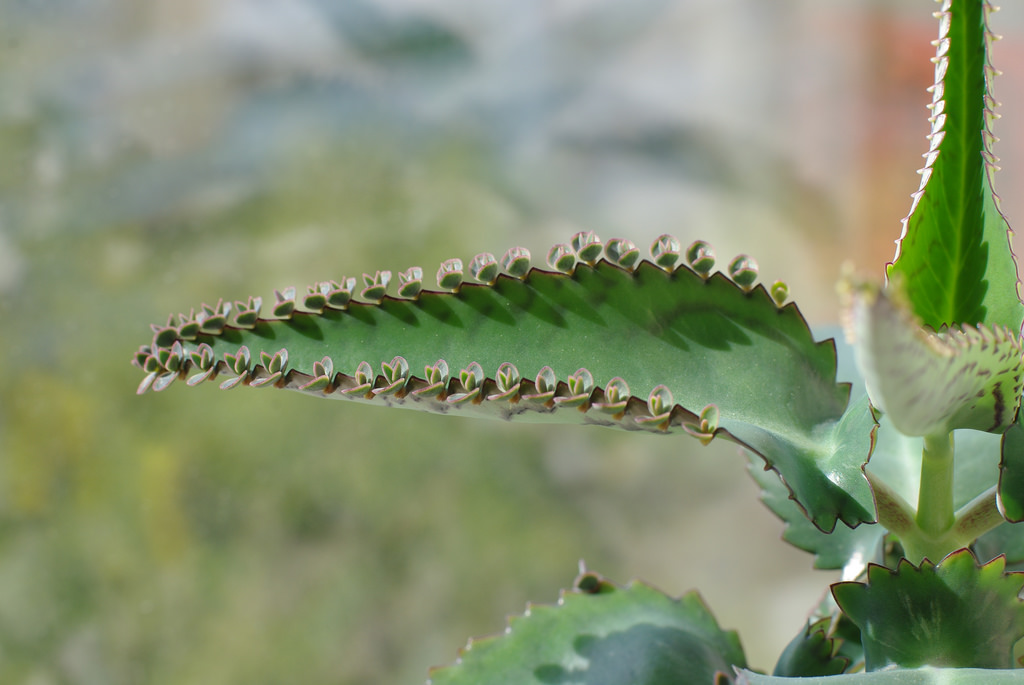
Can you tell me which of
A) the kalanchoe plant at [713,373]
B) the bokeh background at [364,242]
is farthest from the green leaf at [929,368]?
the bokeh background at [364,242]

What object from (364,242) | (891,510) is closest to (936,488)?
(891,510)

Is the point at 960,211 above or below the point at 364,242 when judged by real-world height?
below

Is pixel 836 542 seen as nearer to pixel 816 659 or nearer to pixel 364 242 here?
pixel 816 659

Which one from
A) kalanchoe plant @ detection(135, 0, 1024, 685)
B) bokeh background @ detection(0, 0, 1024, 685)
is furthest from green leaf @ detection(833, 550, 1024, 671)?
bokeh background @ detection(0, 0, 1024, 685)

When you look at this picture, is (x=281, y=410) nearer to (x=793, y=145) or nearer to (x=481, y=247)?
(x=481, y=247)

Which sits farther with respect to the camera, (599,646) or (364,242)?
(364,242)

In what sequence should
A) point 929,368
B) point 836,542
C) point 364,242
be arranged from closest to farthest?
point 929,368 → point 836,542 → point 364,242
